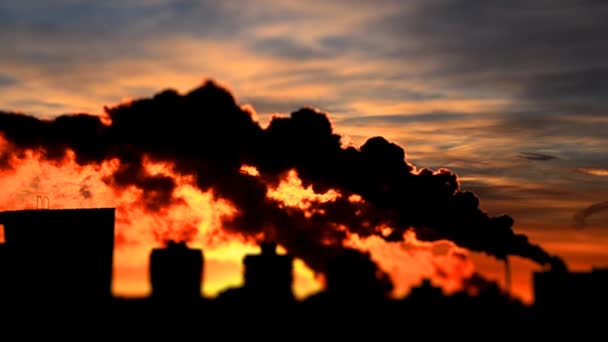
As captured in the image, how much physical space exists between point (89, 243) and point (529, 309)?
35.2 metres

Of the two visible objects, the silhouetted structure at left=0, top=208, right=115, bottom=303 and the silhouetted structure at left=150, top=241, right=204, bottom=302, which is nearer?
the silhouetted structure at left=150, top=241, right=204, bottom=302

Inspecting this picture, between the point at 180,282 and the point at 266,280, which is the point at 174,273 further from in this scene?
the point at 266,280

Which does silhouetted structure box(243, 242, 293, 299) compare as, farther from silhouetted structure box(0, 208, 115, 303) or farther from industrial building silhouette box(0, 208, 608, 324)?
silhouetted structure box(0, 208, 115, 303)

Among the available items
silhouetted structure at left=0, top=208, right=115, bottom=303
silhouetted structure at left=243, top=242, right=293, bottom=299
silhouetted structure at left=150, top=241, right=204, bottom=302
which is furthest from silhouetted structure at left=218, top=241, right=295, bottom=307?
silhouetted structure at left=0, top=208, right=115, bottom=303

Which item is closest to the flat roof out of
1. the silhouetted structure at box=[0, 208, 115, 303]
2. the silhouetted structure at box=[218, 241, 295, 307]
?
the silhouetted structure at box=[0, 208, 115, 303]

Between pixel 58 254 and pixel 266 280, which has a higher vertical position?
pixel 58 254

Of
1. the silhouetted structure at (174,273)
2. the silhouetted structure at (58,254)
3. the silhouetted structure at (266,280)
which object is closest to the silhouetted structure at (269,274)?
the silhouetted structure at (266,280)

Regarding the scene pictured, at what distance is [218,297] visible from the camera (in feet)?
204

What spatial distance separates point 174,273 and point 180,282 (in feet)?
3.00

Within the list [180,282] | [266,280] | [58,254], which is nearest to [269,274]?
[266,280]

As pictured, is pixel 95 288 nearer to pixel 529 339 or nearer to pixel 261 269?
pixel 261 269

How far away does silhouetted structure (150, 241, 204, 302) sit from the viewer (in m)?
63.5

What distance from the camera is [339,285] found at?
216 ft

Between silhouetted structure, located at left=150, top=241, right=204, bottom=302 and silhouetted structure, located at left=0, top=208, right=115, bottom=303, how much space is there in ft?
20.2
